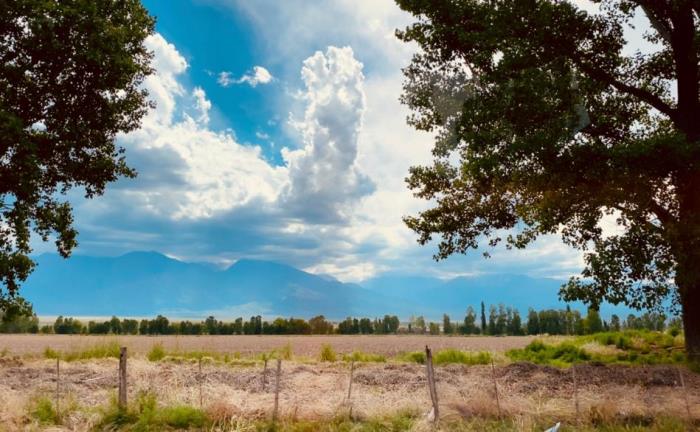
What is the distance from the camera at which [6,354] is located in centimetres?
2888

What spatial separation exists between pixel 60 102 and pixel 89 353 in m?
12.7

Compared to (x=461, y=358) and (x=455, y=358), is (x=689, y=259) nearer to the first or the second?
(x=461, y=358)

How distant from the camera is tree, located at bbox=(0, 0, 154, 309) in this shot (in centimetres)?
2200

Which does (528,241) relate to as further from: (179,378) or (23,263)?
(23,263)

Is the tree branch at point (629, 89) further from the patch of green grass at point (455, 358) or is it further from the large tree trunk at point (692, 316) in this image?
the patch of green grass at point (455, 358)

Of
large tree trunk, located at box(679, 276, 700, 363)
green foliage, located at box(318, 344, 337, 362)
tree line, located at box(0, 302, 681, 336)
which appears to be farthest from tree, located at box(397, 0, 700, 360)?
tree line, located at box(0, 302, 681, 336)

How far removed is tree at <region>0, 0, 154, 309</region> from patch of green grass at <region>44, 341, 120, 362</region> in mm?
5942

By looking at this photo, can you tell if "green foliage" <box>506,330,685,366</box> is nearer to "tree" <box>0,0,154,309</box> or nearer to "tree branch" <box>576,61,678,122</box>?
"tree branch" <box>576,61,678,122</box>

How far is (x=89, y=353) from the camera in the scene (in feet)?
96.1

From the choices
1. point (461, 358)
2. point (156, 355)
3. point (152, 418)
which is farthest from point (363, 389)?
point (156, 355)

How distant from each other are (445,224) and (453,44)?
7529 millimetres

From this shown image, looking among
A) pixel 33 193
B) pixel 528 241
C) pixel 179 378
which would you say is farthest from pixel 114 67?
pixel 528 241

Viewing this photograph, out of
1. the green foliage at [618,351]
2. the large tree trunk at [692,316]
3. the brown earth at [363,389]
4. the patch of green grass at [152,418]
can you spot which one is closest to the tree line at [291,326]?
the green foliage at [618,351]

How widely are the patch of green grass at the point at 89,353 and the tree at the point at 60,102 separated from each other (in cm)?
594
